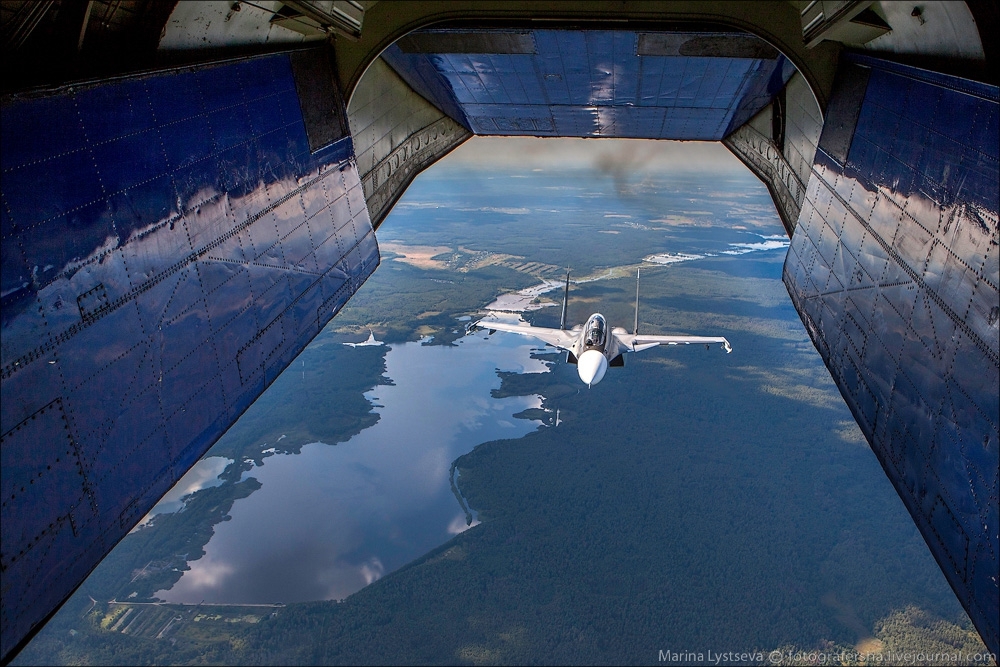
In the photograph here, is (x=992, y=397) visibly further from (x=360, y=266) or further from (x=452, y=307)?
(x=452, y=307)

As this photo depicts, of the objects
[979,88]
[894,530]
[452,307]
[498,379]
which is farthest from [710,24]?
[452,307]

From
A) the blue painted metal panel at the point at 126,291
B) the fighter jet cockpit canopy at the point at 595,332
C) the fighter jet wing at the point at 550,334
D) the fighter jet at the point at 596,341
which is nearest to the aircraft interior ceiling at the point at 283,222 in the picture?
the blue painted metal panel at the point at 126,291

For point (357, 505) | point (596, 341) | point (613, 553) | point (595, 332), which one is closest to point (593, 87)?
point (596, 341)

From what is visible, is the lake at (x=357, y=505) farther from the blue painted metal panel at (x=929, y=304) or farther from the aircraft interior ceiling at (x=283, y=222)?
the blue painted metal panel at (x=929, y=304)

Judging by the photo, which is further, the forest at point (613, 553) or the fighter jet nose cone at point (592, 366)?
the forest at point (613, 553)

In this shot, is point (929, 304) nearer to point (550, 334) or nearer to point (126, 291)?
point (126, 291)

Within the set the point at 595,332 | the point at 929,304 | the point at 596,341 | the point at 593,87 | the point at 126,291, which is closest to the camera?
the point at 126,291

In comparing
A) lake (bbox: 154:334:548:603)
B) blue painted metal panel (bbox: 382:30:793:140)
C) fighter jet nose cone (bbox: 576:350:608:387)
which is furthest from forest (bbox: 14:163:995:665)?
blue painted metal panel (bbox: 382:30:793:140)
